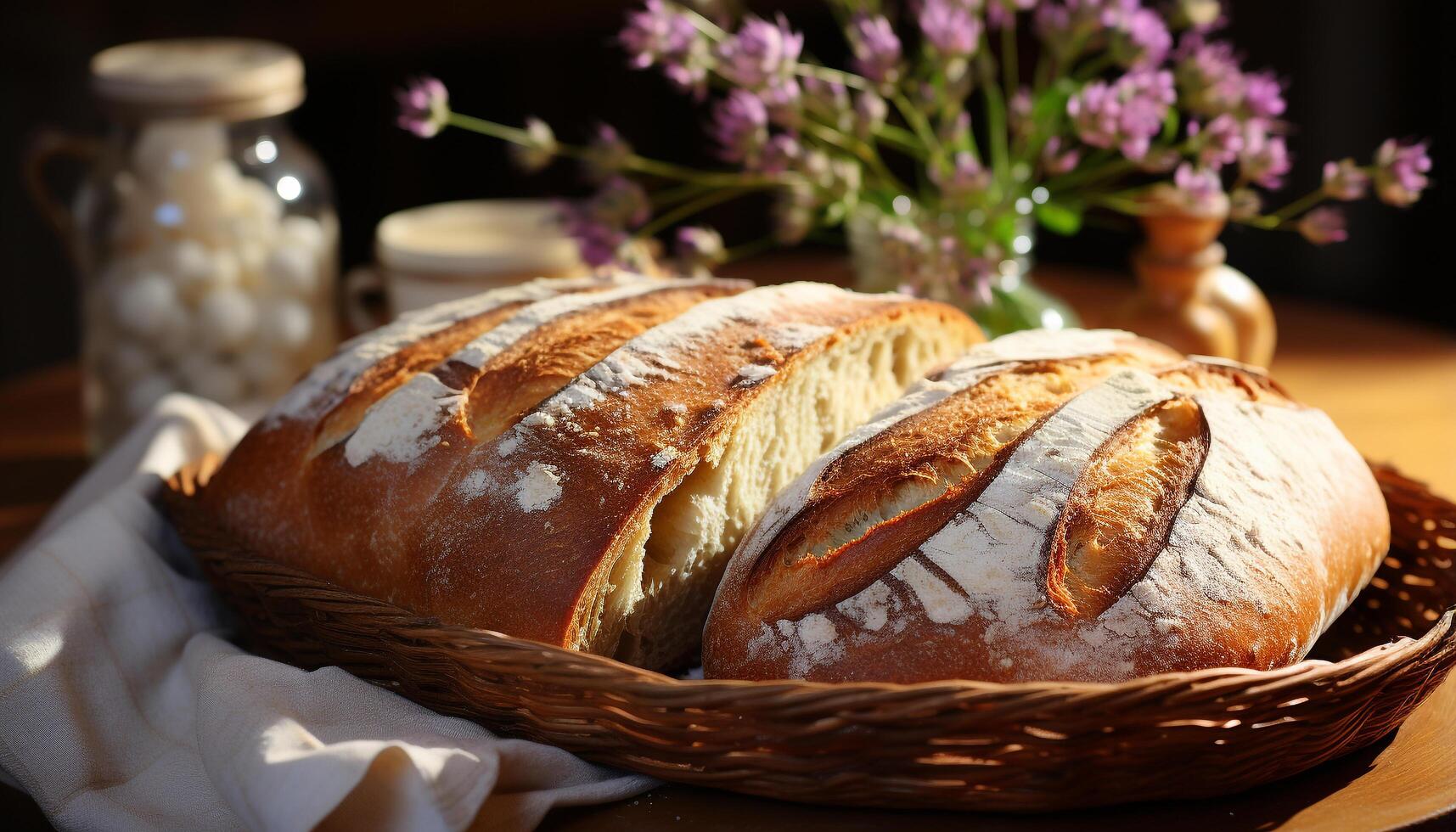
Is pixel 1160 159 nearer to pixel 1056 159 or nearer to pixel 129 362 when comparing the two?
pixel 1056 159

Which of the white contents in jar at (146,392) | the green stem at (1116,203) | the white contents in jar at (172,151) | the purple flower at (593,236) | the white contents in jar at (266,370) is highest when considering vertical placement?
the green stem at (1116,203)

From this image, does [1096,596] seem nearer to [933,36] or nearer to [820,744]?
[820,744]

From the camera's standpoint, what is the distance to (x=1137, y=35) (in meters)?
1.48

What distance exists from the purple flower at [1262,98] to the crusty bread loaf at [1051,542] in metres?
0.43

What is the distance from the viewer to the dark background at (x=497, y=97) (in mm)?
3064

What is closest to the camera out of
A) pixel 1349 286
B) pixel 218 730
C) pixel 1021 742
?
pixel 1021 742

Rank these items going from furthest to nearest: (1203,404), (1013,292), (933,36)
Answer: (1013,292) < (933,36) < (1203,404)

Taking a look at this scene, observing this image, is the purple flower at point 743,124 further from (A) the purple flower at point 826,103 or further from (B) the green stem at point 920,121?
(B) the green stem at point 920,121

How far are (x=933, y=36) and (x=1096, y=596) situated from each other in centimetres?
71

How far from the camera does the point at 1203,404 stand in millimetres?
1160

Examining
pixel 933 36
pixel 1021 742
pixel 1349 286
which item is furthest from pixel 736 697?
pixel 1349 286

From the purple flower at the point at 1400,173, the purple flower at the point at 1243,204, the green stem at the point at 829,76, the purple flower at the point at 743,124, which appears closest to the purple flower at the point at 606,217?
the purple flower at the point at 743,124

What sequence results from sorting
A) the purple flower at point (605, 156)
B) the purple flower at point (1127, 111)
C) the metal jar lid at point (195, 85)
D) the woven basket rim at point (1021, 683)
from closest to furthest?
the woven basket rim at point (1021, 683)
the purple flower at point (1127, 111)
the purple flower at point (605, 156)
the metal jar lid at point (195, 85)

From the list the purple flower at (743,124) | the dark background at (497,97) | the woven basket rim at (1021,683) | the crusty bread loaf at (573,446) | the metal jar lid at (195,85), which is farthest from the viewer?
the dark background at (497,97)
